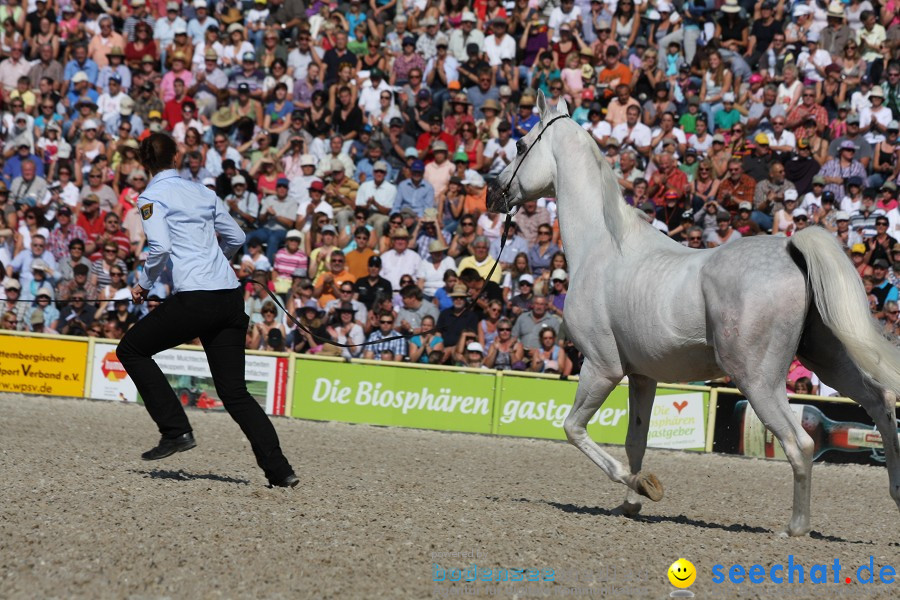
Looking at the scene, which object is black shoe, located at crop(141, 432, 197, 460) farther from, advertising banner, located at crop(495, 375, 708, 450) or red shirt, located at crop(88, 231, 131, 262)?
red shirt, located at crop(88, 231, 131, 262)

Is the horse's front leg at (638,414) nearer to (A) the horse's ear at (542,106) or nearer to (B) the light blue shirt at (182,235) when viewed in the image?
(A) the horse's ear at (542,106)

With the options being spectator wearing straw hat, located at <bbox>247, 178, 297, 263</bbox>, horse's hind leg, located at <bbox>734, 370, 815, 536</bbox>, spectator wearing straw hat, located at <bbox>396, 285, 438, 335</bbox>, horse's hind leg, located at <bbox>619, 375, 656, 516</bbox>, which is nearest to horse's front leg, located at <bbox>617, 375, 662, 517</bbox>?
horse's hind leg, located at <bbox>619, 375, 656, 516</bbox>

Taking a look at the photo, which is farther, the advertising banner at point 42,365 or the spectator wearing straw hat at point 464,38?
the spectator wearing straw hat at point 464,38

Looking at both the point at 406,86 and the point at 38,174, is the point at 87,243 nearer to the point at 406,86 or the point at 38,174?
the point at 38,174

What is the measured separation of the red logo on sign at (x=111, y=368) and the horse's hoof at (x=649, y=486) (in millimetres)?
9424

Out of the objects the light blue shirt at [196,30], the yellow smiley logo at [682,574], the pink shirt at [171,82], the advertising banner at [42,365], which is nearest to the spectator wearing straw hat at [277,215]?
the advertising banner at [42,365]

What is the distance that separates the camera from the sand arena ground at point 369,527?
213 inches

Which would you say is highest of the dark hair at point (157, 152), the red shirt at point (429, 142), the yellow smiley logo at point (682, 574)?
the red shirt at point (429, 142)

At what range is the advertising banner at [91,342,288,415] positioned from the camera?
14945 millimetres

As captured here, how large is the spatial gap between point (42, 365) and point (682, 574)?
1194 cm

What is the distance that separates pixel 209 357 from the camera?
7.64m

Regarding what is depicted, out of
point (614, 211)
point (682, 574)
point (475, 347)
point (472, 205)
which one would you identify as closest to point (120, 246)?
point (472, 205)

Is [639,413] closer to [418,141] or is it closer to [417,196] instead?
[417,196]

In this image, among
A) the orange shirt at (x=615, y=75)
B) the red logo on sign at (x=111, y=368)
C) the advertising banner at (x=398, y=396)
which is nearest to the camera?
the advertising banner at (x=398, y=396)
